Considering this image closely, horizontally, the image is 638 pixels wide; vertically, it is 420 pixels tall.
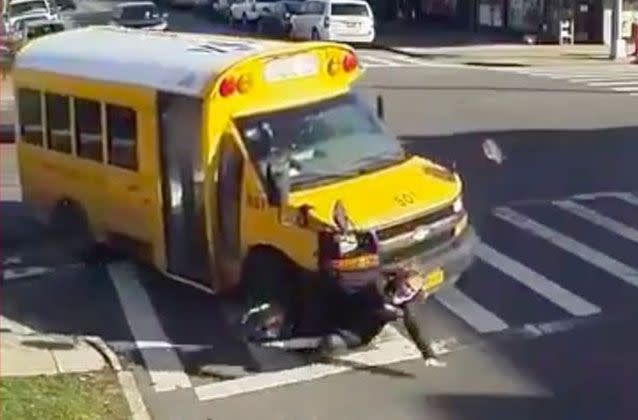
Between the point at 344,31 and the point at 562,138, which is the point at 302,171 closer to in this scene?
the point at 562,138

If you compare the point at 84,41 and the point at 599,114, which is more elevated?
the point at 84,41

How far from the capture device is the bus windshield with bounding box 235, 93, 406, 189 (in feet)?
40.0

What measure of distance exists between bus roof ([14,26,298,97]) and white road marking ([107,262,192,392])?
204 cm

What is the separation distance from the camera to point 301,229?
38.4 ft

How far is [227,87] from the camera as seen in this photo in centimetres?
1241

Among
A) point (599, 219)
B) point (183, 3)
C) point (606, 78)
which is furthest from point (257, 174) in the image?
point (183, 3)

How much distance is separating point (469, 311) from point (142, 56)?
3823 mm

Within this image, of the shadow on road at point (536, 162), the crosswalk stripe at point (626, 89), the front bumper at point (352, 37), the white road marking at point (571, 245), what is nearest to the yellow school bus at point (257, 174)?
the white road marking at point (571, 245)

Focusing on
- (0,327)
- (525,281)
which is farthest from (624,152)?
(0,327)

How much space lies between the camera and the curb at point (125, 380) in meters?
10.4

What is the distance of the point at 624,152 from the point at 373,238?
1176 cm

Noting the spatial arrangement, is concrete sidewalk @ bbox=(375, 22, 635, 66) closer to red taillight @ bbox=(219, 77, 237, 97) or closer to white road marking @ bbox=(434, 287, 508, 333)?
white road marking @ bbox=(434, 287, 508, 333)

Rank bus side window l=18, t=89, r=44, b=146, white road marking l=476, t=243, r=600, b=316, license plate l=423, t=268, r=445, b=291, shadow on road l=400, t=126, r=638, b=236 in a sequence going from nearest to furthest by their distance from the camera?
license plate l=423, t=268, r=445, b=291
white road marking l=476, t=243, r=600, b=316
bus side window l=18, t=89, r=44, b=146
shadow on road l=400, t=126, r=638, b=236

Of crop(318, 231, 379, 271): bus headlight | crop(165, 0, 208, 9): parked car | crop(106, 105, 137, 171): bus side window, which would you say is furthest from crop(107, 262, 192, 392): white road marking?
crop(165, 0, 208, 9): parked car
